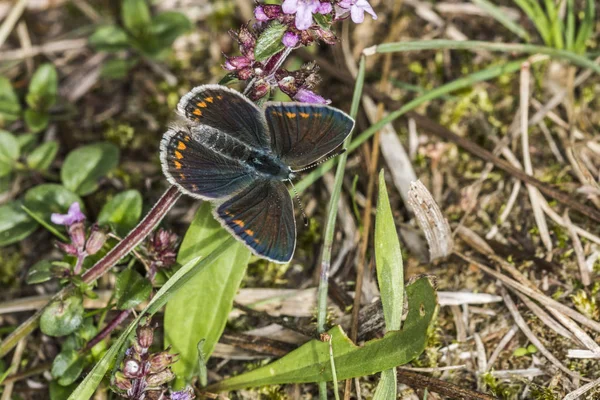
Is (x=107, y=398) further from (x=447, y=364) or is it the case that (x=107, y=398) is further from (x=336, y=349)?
(x=447, y=364)

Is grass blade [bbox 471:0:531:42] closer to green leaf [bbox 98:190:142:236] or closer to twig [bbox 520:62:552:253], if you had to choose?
twig [bbox 520:62:552:253]

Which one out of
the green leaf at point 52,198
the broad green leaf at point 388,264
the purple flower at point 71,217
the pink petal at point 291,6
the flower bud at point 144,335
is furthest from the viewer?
the green leaf at point 52,198

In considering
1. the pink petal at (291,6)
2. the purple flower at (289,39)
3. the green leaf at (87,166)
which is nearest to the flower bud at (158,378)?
the green leaf at (87,166)

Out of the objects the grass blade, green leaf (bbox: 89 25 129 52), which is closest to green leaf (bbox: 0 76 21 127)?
green leaf (bbox: 89 25 129 52)

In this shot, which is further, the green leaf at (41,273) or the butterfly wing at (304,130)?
the green leaf at (41,273)

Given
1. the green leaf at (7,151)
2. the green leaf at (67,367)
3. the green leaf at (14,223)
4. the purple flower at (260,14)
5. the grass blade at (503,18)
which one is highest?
the purple flower at (260,14)

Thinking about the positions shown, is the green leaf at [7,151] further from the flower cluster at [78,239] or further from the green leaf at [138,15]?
the green leaf at [138,15]

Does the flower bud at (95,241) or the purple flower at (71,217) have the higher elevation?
the purple flower at (71,217)

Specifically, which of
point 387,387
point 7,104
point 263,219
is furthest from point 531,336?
point 7,104
